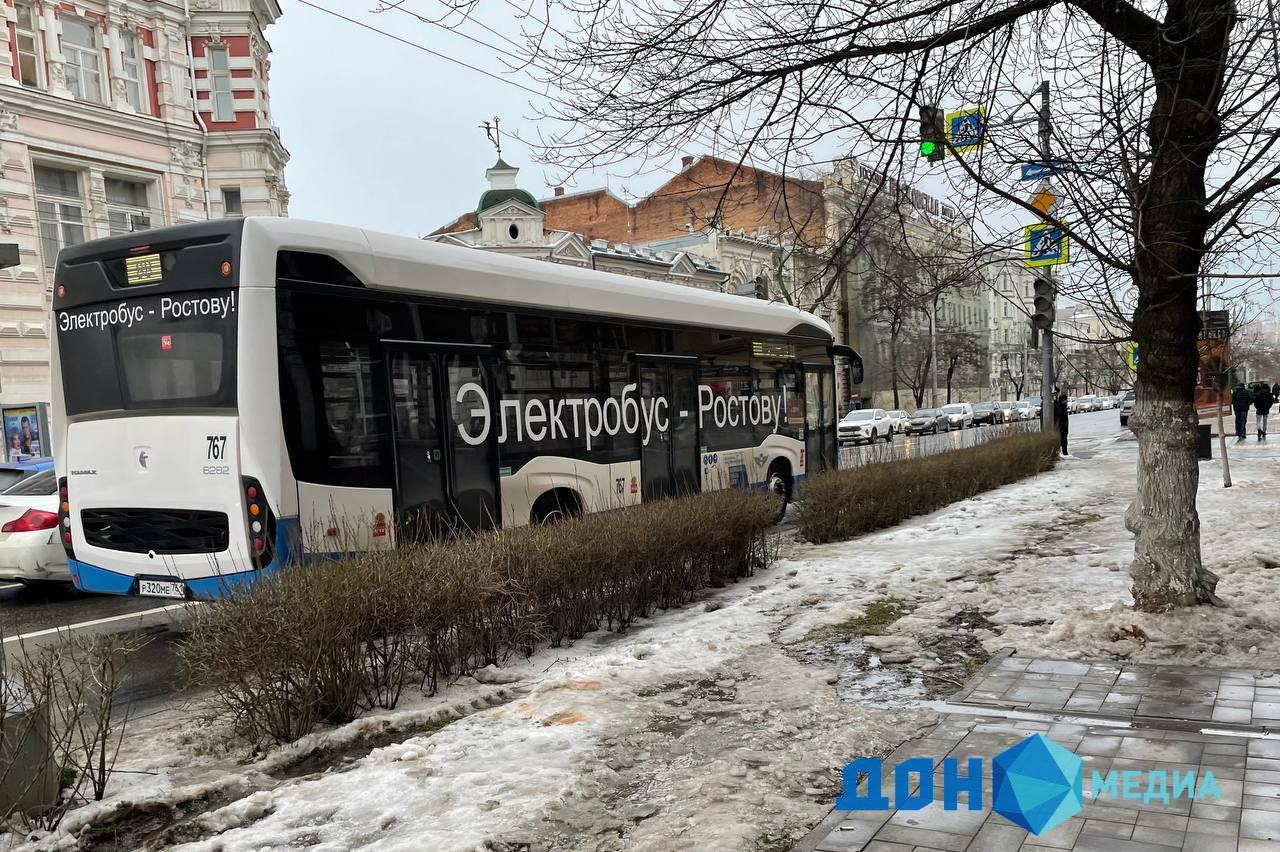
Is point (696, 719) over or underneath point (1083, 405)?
over

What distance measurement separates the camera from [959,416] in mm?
52031

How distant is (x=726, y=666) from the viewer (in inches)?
238

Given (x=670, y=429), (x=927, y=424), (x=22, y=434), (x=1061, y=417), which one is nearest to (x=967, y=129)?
(x=670, y=429)

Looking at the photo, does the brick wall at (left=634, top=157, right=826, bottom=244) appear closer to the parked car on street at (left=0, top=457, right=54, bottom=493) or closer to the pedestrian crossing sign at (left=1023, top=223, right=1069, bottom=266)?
the pedestrian crossing sign at (left=1023, top=223, right=1069, bottom=266)

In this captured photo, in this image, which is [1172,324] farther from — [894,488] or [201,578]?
[201,578]

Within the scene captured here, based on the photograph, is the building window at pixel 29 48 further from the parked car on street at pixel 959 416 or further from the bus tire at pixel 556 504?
the parked car on street at pixel 959 416

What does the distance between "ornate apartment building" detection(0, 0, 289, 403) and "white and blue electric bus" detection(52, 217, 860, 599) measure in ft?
72.4

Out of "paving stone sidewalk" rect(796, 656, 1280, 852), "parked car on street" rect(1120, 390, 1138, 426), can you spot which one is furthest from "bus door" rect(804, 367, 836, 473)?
"paving stone sidewalk" rect(796, 656, 1280, 852)

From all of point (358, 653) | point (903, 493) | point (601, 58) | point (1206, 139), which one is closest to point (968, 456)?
point (903, 493)

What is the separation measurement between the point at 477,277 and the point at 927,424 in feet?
139

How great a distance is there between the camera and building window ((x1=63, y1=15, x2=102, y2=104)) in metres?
28.0

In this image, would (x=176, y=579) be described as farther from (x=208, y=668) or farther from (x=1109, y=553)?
(x=1109, y=553)

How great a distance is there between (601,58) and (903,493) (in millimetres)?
8645

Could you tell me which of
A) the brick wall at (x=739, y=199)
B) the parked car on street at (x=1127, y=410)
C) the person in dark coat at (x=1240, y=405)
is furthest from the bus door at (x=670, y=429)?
the person in dark coat at (x=1240, y=405)
